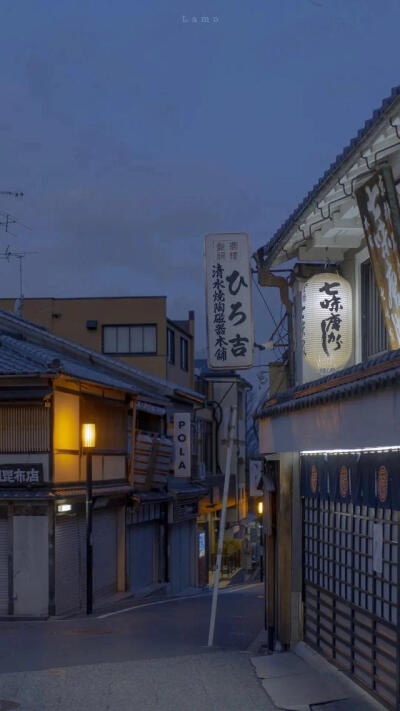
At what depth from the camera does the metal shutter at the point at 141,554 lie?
1305 inches

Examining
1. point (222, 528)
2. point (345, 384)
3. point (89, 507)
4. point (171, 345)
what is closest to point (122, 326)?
point (171, 345)

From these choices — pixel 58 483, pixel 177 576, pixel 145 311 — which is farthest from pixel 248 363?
pixel 145 311

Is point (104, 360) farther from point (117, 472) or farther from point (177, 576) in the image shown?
point (177, 576)

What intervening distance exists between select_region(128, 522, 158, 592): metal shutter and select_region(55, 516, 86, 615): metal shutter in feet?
18.2

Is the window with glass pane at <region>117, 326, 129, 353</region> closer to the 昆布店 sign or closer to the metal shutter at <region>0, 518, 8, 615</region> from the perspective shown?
the 昆布店 sign

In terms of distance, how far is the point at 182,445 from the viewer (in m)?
38.7

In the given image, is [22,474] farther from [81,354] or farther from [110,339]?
[110,339]

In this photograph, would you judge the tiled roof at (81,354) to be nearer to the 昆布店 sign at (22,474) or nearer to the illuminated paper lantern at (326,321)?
the 昆布店 sign at (22,474)

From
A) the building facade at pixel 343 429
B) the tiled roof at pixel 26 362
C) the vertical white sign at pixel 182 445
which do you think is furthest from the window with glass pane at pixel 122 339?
the building facade at pixel 343 429

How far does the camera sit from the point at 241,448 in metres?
63.5

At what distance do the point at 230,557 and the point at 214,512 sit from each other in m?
2.96

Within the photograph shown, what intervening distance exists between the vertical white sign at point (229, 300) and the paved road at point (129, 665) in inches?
206

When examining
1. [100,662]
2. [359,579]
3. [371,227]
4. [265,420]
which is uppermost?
[371,227]

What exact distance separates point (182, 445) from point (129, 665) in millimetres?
23721
